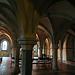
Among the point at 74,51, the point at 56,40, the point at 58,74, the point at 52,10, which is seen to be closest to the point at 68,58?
the point at 74,51

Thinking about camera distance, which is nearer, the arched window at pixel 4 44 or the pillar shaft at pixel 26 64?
the pillar shaft at pixel 26 64

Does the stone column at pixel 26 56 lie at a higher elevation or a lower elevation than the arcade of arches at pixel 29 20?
lower

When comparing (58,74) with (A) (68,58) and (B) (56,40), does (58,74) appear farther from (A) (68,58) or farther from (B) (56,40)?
(A) (68,58)

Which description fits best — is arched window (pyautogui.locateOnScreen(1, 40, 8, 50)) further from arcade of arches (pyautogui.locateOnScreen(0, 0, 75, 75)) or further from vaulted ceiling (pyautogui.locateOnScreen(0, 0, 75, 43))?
arcade of arches (pyautogui.locateOnScreen(0, 0, 75, 75))

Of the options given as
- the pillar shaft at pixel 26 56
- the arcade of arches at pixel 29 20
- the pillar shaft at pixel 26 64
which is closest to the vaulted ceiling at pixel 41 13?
the arcade of arches at pixel 29 20

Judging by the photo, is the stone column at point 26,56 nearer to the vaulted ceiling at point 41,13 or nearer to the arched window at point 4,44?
the vaulted ceiling at point 41,13

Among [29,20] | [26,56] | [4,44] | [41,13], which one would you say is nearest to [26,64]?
[26,56]

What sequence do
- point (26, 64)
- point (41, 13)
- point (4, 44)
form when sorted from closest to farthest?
point (26, 64)
point (41, 13)
point (4, 44)

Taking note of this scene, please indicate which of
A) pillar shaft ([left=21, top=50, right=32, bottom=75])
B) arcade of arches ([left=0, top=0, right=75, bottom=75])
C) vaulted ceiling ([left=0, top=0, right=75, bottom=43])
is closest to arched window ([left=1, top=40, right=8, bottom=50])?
vaulted ceiling ([left=0, top=0, right=75, bottom=43])

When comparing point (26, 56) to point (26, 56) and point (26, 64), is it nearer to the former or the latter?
point (26, 56)

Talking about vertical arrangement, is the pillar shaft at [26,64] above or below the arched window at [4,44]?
below

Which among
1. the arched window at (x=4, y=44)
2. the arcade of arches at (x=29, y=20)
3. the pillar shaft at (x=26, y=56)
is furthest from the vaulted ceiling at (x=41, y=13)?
the arched window at (x=4, y=44)

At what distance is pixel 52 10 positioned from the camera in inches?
390

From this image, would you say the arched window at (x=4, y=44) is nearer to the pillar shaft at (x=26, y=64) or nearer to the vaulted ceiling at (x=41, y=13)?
the vaulted ceiling at (x=41, y=13)
